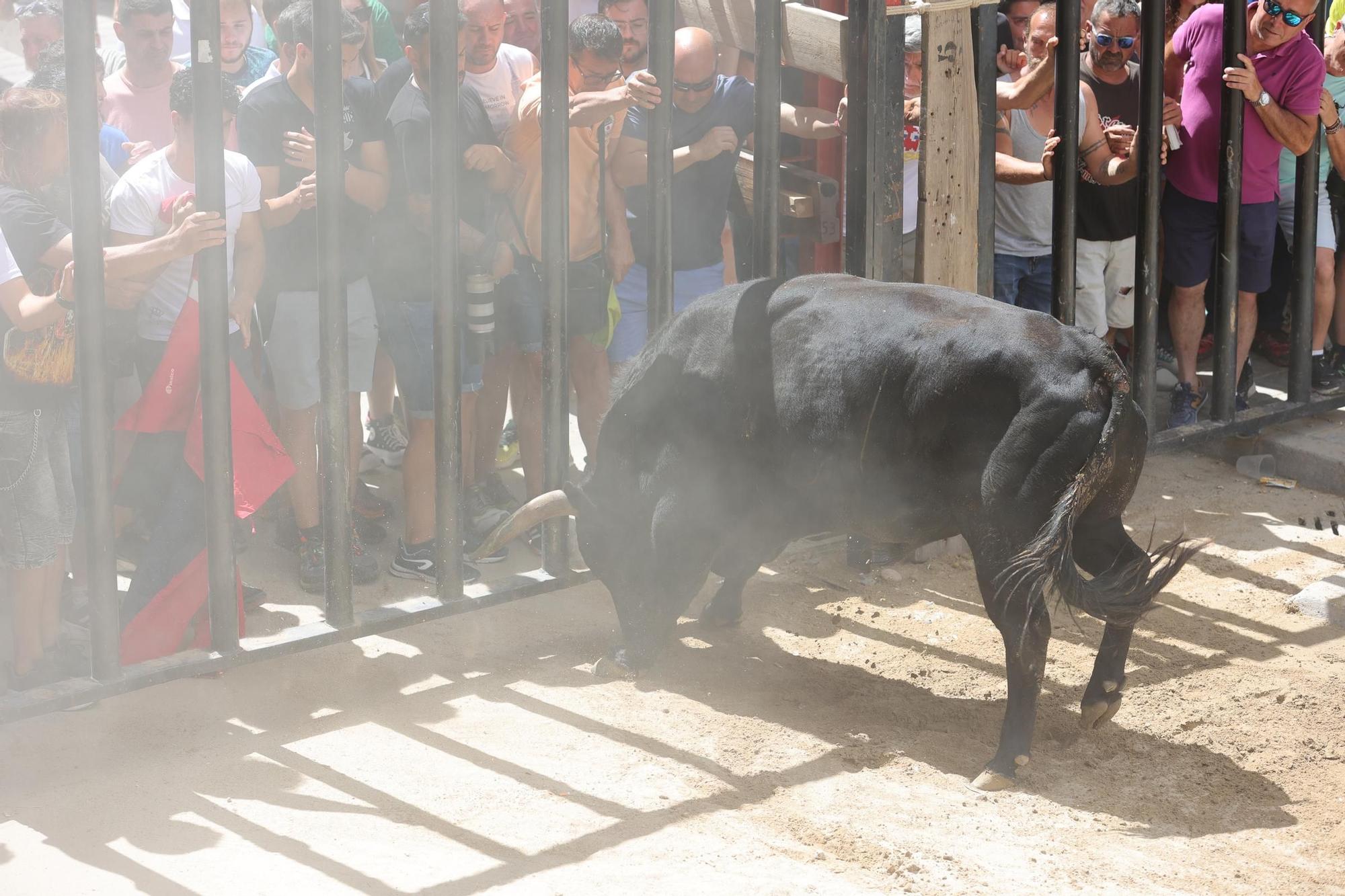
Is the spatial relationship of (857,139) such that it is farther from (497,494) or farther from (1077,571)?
(497,494)

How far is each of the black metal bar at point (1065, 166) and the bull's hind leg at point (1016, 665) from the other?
1751 mm

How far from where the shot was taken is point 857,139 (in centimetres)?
612

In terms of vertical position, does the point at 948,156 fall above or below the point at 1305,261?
above

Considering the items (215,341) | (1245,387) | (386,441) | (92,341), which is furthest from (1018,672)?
(386,441)

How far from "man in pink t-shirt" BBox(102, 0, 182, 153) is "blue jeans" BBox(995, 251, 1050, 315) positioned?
4.04 meters

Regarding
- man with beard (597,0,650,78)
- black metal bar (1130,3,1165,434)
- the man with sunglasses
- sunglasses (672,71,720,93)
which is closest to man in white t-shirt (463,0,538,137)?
the man with sunglasses

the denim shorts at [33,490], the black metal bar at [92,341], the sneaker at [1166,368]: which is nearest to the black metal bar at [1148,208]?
the sneaker at [1166,368]

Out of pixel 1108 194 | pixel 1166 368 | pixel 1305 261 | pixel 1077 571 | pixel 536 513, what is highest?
pixel 1108 194

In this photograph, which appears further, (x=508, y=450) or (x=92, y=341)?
(x=508, y=450)

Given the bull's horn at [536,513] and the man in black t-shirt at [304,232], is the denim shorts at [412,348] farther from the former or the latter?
the bull's horn at [536,513]

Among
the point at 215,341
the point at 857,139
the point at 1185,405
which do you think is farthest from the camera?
the point at 1185,405

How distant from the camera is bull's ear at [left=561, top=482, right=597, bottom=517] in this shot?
5812 millimetres

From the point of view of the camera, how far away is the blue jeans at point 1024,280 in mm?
7711

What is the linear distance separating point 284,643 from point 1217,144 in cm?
509
